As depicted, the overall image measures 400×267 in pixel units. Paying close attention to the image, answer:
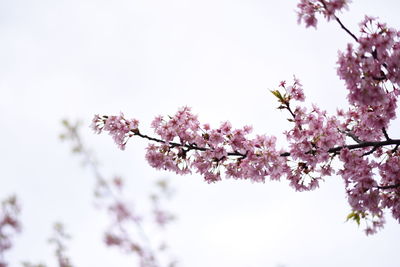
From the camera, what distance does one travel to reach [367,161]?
4934mm

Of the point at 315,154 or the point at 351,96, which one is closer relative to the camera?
the point at 351,96

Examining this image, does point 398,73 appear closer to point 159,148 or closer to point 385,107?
point 385,107

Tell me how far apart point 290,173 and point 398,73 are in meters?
1.85

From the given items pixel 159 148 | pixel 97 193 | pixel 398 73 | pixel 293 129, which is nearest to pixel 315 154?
pixel 293 129

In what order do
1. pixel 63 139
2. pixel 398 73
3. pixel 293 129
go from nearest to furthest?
pixel 398 73, pixel 293 129, pixel 63 139

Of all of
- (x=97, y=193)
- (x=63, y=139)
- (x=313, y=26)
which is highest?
(x=63, y=139)

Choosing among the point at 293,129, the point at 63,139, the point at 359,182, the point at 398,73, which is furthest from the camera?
the point at 63,139

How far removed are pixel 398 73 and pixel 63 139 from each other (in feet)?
38.8

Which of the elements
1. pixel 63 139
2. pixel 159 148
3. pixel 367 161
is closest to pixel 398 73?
pixel 367 161

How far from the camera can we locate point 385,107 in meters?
5.07

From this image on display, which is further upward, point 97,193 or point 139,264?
point 97,193

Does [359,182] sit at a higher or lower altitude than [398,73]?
lower

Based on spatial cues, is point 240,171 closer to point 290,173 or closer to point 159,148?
point 290,173

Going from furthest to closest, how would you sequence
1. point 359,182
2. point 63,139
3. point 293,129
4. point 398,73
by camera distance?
1. point 63,139
2. point 293,129
3. point 359,182
4. point 398,73
